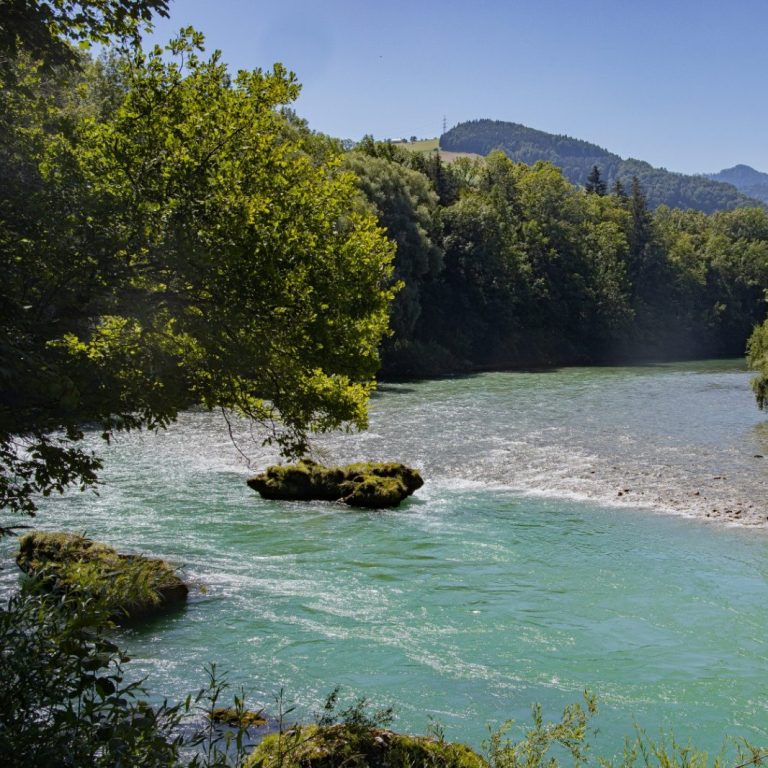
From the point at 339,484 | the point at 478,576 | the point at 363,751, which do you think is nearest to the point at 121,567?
the point at 478,576

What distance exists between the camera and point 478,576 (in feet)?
52.3

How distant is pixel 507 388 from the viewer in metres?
51.9

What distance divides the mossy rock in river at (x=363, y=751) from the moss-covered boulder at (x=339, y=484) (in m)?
14.3

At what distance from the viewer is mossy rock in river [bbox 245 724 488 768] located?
689 centimetres

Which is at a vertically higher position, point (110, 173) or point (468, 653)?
point (110, 173)

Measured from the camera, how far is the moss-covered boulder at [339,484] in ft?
71.9

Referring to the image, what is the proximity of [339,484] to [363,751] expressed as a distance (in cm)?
1569

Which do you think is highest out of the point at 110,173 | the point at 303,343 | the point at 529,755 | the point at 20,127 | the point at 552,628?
the point at 20,127

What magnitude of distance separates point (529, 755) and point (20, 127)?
9.38 m

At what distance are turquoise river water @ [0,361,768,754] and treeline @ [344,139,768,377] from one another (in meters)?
35.2

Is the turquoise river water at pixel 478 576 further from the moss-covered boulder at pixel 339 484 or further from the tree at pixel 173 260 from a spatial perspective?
the tree at pixel 173 260

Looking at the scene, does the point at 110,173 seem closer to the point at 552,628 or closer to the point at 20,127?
the point at 20,127

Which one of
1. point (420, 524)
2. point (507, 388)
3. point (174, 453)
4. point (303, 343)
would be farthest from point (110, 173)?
point (507, 388)

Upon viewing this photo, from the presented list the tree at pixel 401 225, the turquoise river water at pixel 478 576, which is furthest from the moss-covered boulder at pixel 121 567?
the tree at pixel 401 225
